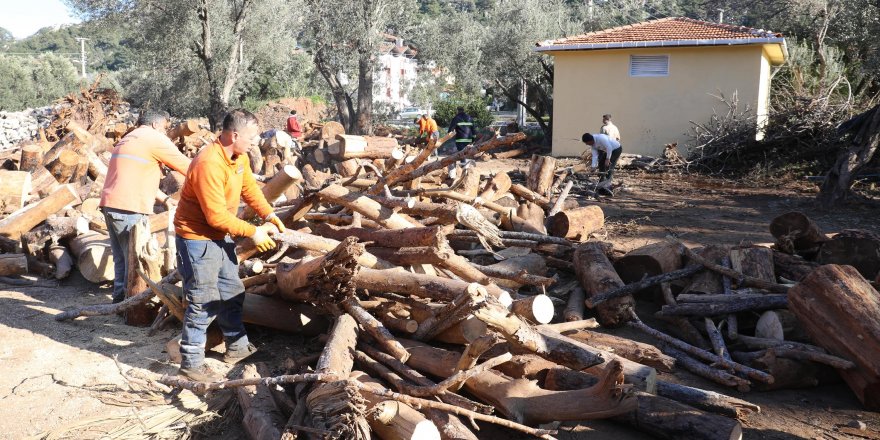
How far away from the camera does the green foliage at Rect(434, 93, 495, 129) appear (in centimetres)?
2859

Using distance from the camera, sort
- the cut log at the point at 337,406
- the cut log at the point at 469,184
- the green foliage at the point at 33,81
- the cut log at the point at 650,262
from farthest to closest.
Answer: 1. the green foliage at the point at 33,81
2. the cut log at the point at 469,184
3. the cut log at the point at 650,262
4. the cut log at the point at 337,406

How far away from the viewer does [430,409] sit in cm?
363

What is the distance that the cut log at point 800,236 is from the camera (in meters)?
6.55

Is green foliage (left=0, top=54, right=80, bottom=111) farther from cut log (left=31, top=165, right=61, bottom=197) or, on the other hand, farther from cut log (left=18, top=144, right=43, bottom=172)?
cut log (left=31, top=165, right=61, bottom=197)

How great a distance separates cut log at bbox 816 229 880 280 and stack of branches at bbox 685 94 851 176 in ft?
30.3

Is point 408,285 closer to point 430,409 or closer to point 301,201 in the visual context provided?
point 430,409

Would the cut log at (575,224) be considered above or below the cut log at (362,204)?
below

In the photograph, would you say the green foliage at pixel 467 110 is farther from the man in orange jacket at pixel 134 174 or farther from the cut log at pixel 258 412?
the cut log at pixel 258 412

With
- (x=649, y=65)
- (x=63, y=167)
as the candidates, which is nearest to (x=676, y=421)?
(x=63, y=167)

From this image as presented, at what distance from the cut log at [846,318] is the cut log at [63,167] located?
31.0 ft

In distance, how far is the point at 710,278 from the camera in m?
6.13

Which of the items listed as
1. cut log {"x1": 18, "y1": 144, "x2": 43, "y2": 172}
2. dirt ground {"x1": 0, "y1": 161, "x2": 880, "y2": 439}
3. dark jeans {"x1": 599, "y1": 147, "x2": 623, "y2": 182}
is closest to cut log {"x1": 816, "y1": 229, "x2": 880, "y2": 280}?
dirt ground {"x1": 0, "y1": 161, "x2": 880, "y2": 439}

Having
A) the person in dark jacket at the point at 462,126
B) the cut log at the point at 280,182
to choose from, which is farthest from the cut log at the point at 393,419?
the person in dark jacket at the point at 462,126

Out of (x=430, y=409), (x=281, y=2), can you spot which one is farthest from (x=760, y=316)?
(x=281, y=2)
